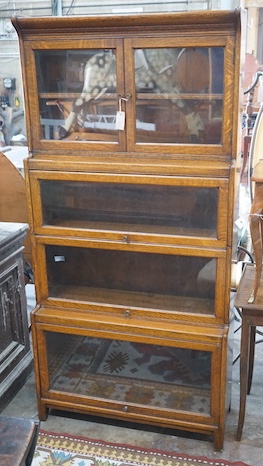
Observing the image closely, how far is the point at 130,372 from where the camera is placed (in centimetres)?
209

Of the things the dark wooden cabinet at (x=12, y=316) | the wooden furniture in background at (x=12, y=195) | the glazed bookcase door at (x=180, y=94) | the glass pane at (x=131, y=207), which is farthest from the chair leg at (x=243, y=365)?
the wooden furniture in background at (x=12, y=195)

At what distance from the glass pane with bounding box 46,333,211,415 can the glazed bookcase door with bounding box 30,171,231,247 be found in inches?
18.1

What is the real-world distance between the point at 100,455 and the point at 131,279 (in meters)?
0.69

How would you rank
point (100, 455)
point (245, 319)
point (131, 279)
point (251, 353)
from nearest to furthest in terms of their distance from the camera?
point (245, 319)
point (100, 455)
point (131, 279)
point (251, 353)

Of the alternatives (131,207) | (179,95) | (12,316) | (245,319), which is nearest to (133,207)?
(131,207)

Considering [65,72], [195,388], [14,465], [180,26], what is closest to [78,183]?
[65,72]

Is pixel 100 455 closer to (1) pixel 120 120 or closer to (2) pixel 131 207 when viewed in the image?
(2) pixel 131 207

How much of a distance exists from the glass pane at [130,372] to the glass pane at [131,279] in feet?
0.58

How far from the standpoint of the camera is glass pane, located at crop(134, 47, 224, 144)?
1632 millimetres

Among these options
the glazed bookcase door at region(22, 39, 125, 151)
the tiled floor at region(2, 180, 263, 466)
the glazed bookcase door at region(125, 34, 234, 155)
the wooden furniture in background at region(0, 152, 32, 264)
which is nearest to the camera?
the glazed bookcase door at region(125, 34, 234, 155)

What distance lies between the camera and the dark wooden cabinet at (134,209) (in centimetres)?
165

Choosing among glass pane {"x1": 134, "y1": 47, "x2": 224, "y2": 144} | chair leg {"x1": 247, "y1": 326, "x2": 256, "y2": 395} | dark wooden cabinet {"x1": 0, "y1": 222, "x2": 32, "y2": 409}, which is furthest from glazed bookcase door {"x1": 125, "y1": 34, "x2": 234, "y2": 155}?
chair leg {"x1": 247, "y1": 326, "x2": 256, "y2": 395}

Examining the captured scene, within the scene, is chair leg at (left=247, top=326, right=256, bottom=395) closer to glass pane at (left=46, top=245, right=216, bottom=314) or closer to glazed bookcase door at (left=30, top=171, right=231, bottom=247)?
glass pane at (left=46, top=245, right=216, bottom=314)

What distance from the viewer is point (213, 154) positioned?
1.68 metres
